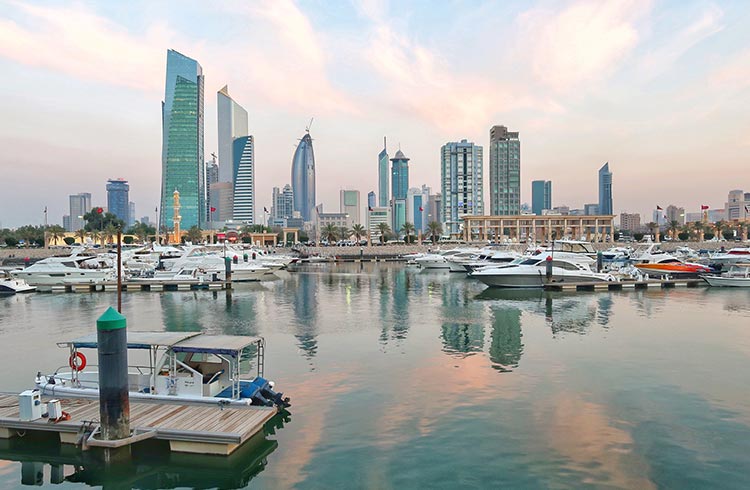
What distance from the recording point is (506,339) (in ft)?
90.5

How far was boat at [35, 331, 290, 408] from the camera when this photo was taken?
15438 mm

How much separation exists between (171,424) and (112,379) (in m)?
1.96

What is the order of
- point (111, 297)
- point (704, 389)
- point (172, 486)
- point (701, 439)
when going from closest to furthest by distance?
point (172, 486), point (701, 439), point (704, 389), point (111, 297)

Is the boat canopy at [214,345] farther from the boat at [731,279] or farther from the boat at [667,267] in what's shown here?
the boat at [667,267]

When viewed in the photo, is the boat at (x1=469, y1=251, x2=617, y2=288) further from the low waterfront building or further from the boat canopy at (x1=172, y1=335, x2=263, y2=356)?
the low waterfront building

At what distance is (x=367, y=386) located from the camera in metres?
19.0

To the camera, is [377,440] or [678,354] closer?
[377,440]

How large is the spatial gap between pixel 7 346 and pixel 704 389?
1252 inches

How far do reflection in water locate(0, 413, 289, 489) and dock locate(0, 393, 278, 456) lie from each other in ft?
0.88

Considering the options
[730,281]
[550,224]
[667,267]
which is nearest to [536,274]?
[730,281]

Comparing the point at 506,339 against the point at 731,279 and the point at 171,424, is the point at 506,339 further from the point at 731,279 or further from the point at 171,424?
the point at 731,279

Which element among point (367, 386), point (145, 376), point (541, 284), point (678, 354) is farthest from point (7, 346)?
point (541, 284)

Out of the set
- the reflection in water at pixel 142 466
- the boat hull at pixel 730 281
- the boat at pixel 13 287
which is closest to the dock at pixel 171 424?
the reflection in water at pixel 142 466

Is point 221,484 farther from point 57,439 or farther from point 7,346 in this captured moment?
point 7,346
